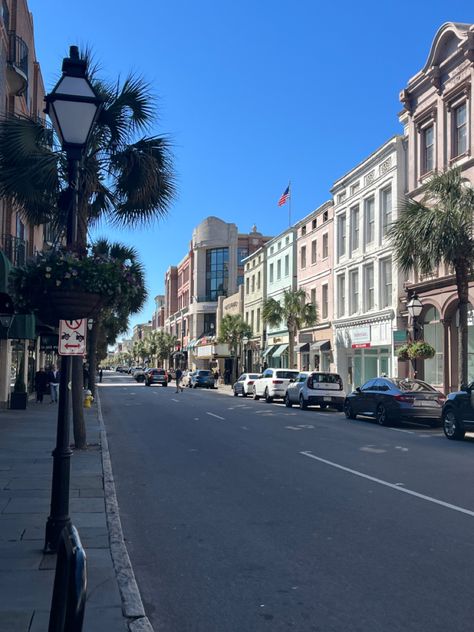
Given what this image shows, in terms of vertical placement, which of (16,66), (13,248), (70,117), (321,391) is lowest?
(321,391)

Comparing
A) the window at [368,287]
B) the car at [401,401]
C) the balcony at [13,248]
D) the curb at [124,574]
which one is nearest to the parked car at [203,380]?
the window at [368,287]

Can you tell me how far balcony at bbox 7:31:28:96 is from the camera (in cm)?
2019

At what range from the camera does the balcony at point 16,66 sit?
20.2m

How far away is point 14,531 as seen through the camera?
6.70m

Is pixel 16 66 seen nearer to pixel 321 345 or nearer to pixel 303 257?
pixel 321 345

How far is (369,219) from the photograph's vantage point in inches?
1380

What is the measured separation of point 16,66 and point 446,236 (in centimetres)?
1393

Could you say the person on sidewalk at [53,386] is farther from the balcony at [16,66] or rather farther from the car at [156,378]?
the car at [156,378]

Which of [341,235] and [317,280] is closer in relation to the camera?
[341,235]

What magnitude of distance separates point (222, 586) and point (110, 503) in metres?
3.16

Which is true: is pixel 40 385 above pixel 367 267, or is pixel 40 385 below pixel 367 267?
below

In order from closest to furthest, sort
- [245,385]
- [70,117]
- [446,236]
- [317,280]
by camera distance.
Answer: [70,117], [446,236], [245,385], [317,280]

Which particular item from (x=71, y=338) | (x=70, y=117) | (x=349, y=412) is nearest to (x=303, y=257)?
(x=349, y=412)

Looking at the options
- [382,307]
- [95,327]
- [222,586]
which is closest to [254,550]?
[222,586]
